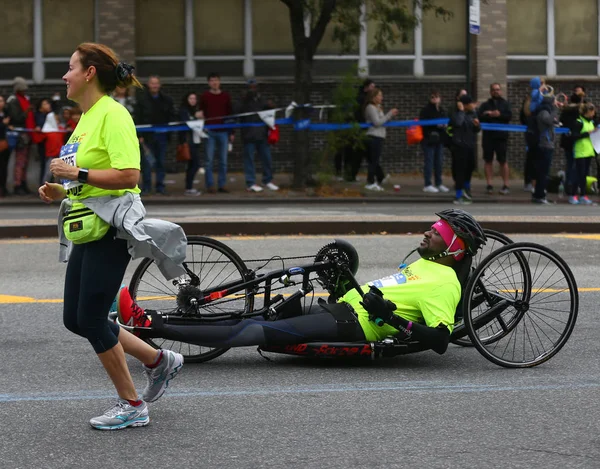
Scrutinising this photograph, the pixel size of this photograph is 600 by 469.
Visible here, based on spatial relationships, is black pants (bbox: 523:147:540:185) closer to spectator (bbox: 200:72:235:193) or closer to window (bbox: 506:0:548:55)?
spectator (bbox: 200:72:235:193)

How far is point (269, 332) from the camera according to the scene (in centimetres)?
700

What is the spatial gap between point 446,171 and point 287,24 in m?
4.77

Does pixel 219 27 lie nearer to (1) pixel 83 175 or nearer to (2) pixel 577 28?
(2) pixel 577 28

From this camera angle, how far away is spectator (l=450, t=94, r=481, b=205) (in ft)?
65.7

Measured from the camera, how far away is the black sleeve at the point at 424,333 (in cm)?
696

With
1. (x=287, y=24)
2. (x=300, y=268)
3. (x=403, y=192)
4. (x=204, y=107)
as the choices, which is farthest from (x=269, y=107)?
(x=300, y=268)

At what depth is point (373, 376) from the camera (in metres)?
7.03

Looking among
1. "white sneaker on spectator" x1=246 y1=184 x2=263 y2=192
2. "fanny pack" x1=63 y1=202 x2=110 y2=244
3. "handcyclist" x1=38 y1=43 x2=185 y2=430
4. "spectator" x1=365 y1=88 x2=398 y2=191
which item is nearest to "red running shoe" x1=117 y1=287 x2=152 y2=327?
"handcyclist" x1=38 y1=43 x2=185 y2=430

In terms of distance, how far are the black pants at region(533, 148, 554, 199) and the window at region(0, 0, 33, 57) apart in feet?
40.0

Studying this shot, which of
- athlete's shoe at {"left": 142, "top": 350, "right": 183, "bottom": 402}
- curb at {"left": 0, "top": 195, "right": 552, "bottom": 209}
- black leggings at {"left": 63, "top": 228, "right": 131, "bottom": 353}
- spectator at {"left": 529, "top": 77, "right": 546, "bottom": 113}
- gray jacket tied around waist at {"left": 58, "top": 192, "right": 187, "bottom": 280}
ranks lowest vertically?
athlete's shoe at {"left": 142, "top": 350, "right": 183, "bottom": 402}

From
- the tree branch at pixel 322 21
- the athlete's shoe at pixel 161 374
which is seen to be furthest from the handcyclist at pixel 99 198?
the tree branch at pixel 322 21

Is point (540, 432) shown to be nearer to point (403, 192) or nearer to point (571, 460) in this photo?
point (571, 460)

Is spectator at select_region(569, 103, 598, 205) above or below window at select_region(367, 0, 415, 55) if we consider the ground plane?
below

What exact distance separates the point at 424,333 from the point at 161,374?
162 centimetres
